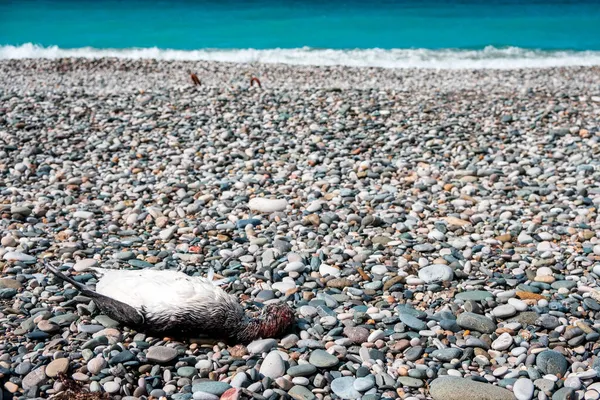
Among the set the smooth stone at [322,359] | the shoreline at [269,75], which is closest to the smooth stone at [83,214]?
the smooth stone at [322,359]

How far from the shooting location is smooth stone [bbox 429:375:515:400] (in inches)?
128

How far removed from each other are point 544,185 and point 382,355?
411 centimetres

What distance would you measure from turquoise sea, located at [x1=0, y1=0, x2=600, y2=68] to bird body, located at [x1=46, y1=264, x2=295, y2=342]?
16.7 m

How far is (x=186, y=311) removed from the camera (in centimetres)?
371

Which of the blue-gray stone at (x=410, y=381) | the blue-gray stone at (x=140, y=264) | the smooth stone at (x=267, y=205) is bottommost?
the blue-gray stone at (x=410, y=381)

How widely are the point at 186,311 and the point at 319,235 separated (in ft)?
6.95

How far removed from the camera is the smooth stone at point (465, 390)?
3248 millimetres

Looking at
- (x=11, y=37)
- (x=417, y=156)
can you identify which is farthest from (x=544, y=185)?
(x=11, y=37)

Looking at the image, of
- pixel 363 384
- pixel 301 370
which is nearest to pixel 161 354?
pixel 301 370

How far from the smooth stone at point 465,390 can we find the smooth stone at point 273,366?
0.93 metres

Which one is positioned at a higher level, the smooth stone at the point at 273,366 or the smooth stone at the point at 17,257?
the smooth stone at the point at 17,257

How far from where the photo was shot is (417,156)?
780 centimetres

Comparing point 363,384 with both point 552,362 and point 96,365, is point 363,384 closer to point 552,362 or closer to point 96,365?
point 552,362

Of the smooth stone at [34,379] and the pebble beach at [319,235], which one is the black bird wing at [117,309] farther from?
the smooth stone at [34,379]
